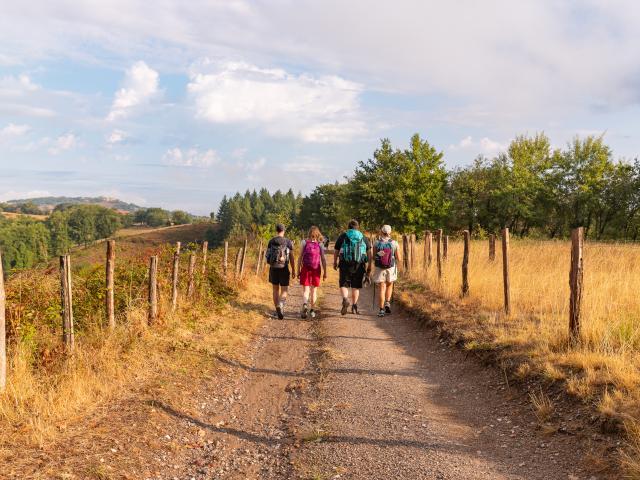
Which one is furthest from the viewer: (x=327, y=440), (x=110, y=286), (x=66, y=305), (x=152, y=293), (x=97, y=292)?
(x=152, y=293)

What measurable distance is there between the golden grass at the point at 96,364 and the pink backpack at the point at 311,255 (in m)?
2.04

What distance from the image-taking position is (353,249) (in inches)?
434

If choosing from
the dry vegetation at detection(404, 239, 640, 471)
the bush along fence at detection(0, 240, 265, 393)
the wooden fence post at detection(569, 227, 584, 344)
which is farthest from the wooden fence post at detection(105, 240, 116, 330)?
the wooden fence post at detection(569, 227, 584, 344)

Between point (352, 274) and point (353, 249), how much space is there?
591 millimetres

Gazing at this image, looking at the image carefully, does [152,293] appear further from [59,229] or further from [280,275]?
[59,229]

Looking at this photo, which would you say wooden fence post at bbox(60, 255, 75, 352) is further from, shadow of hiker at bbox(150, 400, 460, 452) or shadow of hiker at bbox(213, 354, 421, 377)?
shadow of hiker at bbox(213, 354, 421, 377)

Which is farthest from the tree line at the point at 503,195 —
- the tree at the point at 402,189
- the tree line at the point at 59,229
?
the tree line at the point at 59,229

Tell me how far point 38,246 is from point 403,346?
20.6 feet

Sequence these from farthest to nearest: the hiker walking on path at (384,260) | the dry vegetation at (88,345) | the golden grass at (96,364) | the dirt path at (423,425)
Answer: the hiker walking on path at (384,260) → the dry vegetation at (88,345) → the golden grass at (96,364) → the dirt path at (423,425)

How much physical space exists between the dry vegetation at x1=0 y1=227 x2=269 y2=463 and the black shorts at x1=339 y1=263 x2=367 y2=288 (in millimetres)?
2215

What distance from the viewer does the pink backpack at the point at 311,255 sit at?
10.9 meters

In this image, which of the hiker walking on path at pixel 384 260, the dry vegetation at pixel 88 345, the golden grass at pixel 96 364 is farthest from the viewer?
the hiker walking on path at pixel 384 260

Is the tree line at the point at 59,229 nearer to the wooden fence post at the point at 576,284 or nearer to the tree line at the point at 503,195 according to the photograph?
the wooden fence post at the point at 576,284

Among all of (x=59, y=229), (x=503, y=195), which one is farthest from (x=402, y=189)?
(x=59, y=229)
